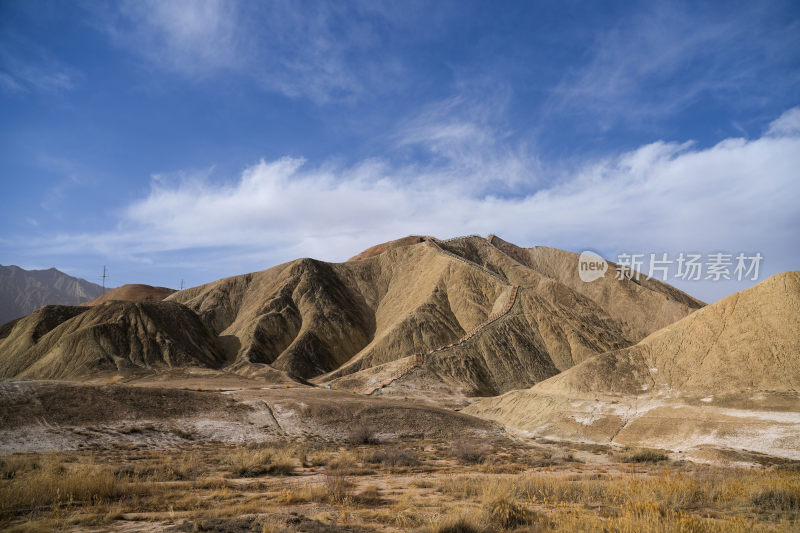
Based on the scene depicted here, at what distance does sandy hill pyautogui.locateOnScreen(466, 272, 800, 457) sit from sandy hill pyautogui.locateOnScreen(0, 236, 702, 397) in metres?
16.8

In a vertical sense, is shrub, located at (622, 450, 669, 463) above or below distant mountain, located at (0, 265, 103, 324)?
below

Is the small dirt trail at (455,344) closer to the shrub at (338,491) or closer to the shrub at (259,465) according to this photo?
the shrub at (259,465)

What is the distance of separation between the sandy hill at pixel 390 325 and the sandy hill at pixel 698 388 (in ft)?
55.2

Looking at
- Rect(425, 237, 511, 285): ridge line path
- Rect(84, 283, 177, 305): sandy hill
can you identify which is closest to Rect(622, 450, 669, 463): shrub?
Rect(425, 237, 511, 285): ridge line path

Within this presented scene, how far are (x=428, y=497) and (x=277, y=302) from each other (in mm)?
67880

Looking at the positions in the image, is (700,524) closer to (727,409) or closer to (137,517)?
(137,517)

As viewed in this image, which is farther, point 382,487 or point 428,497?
point 382,487

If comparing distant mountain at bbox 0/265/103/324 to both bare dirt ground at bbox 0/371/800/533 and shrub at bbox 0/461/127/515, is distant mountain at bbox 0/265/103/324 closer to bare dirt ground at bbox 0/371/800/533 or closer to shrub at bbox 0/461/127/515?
bare dirt ground at bbox 0/371/800/533

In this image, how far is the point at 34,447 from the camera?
18438 millimetres

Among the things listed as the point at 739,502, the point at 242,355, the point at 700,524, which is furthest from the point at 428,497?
the point at 242,355

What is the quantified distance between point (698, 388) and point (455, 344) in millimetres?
29656

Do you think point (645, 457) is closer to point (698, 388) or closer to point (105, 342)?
point (698, 388)

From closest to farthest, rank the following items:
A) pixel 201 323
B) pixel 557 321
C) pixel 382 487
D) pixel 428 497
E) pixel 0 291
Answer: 1. pixel 428 497
2. pixel 382 487
3. pixel 557 321
4. pixel 201 323
5. pixel 0 291

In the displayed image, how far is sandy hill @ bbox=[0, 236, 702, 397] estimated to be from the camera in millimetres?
54219
